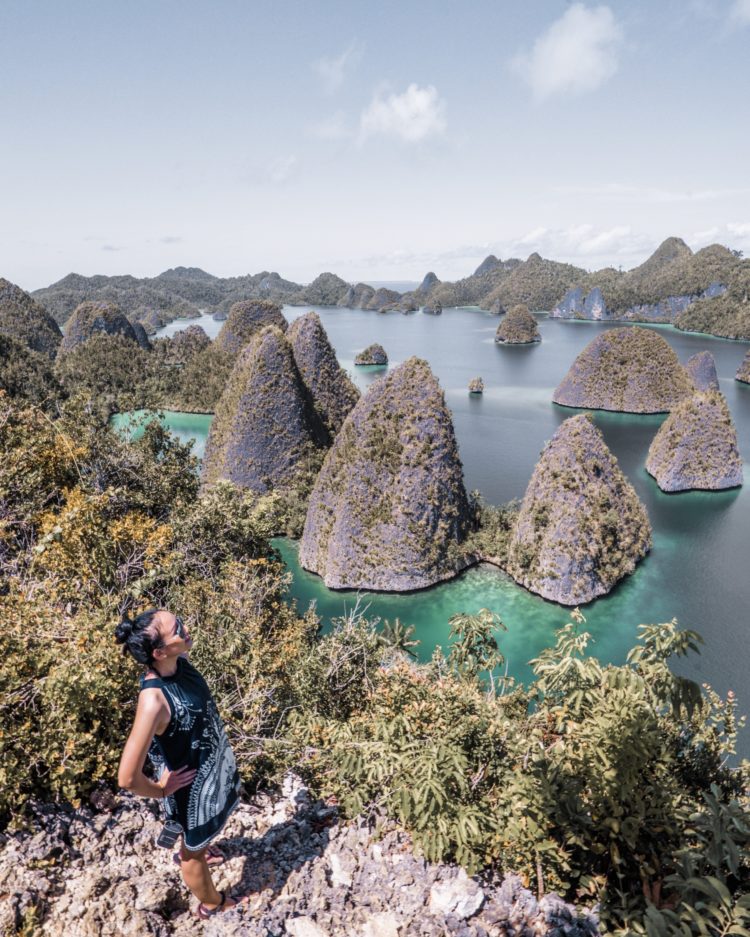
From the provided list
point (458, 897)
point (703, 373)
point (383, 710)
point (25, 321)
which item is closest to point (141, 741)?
point (458, 897)

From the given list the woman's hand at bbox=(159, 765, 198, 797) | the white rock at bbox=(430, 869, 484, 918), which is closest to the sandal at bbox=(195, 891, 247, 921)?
the woman's hand at bbox=(159, 765, 198, 797)

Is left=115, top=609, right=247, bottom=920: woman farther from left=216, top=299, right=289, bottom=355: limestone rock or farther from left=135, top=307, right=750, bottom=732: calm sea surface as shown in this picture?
left=216, top=299, right=289, bottom=355: limestone rock

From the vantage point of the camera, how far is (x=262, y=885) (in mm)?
5398

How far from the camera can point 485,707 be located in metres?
7.50

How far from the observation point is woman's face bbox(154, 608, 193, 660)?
4.07 meters

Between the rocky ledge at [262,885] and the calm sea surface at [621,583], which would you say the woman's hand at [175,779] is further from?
the calm sea surface at [621,583]

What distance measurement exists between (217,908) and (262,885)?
20.7 inches

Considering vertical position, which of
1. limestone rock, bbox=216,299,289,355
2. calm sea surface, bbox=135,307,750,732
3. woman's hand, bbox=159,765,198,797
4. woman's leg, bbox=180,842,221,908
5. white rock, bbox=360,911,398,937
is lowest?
calm sea surface, bbox=135,307,750,732

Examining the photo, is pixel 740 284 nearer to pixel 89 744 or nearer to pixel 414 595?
pixel 414 595

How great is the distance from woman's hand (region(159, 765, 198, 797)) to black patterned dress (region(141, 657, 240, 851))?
0.04 metres

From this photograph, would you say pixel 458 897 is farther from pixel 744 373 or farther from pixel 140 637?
pixel 744 373

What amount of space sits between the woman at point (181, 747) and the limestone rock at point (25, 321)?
320 feet

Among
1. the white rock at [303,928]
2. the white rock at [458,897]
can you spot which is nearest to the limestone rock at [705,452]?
the white rock at [458,897]

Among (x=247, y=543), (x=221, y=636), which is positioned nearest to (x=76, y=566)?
(x=221, y=636)
